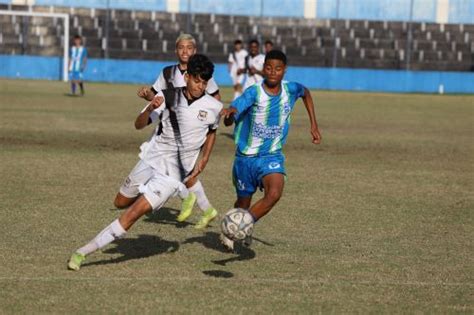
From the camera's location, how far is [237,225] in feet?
26.6

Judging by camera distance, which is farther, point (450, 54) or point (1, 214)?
point (450, 54)

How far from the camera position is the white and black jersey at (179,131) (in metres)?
8.51

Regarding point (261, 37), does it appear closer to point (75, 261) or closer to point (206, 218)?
point (206, 218)

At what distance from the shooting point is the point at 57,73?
4578cm

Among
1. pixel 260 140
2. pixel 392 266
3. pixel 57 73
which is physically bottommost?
pixel 57 73

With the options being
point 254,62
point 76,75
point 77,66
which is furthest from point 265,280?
point 76,75

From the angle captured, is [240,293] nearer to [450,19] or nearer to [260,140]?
[260,140]

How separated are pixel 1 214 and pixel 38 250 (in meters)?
1.99

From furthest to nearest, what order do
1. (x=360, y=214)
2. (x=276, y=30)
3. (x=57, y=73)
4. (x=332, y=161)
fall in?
(x=276, y=30) < (x=57, y=73) < (x=332, y=161) < (x=360, y=214)

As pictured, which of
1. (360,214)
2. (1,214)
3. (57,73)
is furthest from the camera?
(57,73)

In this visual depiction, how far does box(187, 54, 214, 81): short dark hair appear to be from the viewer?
8086 mm

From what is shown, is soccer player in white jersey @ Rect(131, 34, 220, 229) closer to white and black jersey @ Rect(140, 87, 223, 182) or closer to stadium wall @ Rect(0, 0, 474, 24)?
white and black jersey @ Rect(140, 87, 223, 182)

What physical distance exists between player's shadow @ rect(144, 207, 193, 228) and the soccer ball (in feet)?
6.76

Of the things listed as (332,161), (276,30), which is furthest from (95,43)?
(332,161)
